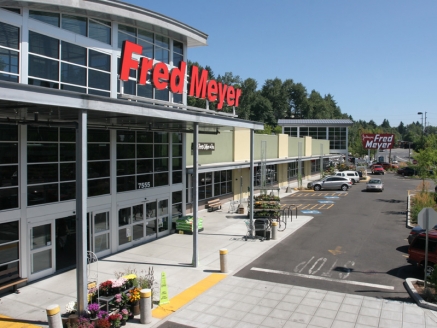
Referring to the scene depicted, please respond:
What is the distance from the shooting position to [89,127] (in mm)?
15102

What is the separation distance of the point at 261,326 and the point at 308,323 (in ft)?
3.99

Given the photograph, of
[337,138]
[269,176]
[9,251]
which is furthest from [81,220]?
[337,138]

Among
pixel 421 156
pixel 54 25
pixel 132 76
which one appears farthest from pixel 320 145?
pixel 54 25

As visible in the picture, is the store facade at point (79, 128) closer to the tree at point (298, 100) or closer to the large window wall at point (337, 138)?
the large window wall at point (337, 138)

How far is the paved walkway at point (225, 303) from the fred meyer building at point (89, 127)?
1524 millimetres

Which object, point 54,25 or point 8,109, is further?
point 54,25

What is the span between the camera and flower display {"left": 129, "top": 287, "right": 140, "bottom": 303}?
34.2 feet

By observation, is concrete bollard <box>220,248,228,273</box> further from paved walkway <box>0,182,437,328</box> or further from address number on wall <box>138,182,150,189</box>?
address number on wall <box>138,182,150,189</box>

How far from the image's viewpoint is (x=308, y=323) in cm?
1002

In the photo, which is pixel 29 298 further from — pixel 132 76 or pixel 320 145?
pixel 320 145

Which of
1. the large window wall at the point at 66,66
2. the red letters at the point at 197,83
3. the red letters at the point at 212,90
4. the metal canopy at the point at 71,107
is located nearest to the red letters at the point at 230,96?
the red letters at the point at 212,90

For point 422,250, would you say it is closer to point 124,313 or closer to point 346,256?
point 346,256

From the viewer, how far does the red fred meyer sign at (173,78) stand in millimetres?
14195

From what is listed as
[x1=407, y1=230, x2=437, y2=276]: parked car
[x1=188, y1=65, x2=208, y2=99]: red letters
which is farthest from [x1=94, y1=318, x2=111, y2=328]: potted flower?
[x1=188, y1=65, x2=208, y2=99]: red letters
